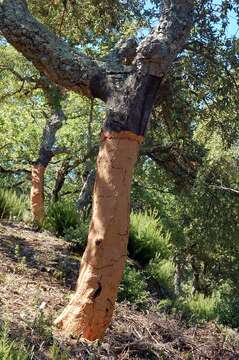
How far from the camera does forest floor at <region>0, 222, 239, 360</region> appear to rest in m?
4.19

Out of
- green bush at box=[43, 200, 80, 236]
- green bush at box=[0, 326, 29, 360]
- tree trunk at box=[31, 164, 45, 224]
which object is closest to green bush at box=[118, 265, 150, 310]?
green bush at box=[43, 200, 80, 236]

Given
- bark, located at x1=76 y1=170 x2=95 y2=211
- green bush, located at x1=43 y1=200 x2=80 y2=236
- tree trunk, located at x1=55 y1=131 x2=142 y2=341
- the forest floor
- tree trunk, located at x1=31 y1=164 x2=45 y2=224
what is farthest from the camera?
bark, located at x1=76 y1=170 x2=95 y2=211

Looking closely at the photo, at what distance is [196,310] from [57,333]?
503cm

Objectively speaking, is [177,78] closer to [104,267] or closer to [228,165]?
[228,165]

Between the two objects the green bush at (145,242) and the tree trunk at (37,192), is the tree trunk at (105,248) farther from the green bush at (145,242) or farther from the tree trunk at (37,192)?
the tree trunk at (37,192)

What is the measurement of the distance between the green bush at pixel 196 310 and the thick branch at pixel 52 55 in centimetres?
338

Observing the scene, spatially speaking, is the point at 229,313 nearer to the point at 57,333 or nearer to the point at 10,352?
the point at 57,333

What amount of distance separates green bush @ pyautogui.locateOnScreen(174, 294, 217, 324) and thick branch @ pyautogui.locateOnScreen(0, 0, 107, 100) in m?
3.38

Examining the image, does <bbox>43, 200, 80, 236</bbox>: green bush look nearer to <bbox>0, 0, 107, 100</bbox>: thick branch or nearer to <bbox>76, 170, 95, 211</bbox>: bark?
<bbox>0, 0, 107, 100</bbox>: thick branch

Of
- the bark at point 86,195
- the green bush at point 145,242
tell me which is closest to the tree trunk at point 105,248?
the green bush at point 145,242

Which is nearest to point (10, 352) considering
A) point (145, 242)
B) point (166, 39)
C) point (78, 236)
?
point (166, 39)

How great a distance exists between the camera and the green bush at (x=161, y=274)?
29.8ft

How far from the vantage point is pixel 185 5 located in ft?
16.2

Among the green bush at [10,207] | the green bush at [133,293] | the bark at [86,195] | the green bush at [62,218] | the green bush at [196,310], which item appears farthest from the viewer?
the bark at [86,195]
